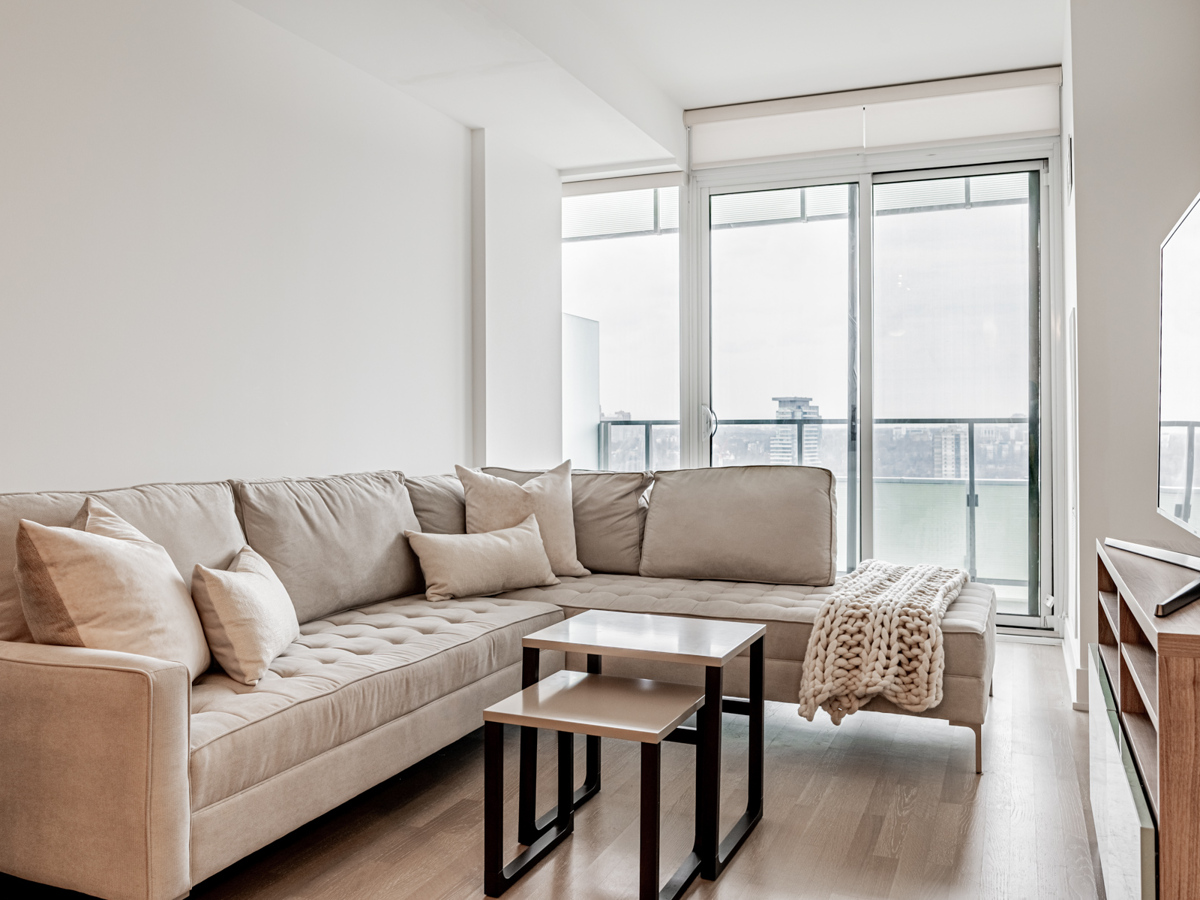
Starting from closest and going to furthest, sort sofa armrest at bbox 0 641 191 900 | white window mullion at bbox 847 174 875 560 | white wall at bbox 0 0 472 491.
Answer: sofa armrest at bbox 0 641 191 900 → white wall at bbox 0 0 472 491 → white window mullion at bbox 847 174 875 560

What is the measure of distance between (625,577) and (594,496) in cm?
40

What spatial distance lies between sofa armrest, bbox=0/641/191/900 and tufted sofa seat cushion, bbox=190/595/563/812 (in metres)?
0.10

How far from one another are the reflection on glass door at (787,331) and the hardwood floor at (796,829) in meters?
2.13

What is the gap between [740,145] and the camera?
17.1 ft

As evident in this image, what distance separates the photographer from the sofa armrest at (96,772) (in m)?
1.71

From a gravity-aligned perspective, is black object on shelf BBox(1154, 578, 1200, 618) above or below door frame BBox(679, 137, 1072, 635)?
below

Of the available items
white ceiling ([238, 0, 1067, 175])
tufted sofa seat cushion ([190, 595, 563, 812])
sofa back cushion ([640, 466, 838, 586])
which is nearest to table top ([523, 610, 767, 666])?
tufted sofa seat cushion ([190, 595, 563, 812])

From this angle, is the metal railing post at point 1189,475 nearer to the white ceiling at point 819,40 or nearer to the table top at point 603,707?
the table top at point 603,707

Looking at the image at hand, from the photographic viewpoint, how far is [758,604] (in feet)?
10.5

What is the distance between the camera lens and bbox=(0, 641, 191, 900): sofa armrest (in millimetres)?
1713

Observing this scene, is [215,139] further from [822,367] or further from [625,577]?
[822,367]

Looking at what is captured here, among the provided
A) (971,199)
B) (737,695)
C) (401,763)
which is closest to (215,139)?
(401,763)

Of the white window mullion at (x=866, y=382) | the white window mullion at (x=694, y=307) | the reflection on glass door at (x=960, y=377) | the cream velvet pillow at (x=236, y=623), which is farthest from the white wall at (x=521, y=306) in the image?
the cream velvet pillow at (x=236, y=623)

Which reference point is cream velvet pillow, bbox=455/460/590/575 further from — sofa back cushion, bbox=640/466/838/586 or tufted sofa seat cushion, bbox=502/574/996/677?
sofa back cushion, bbox=640/466/838/586
